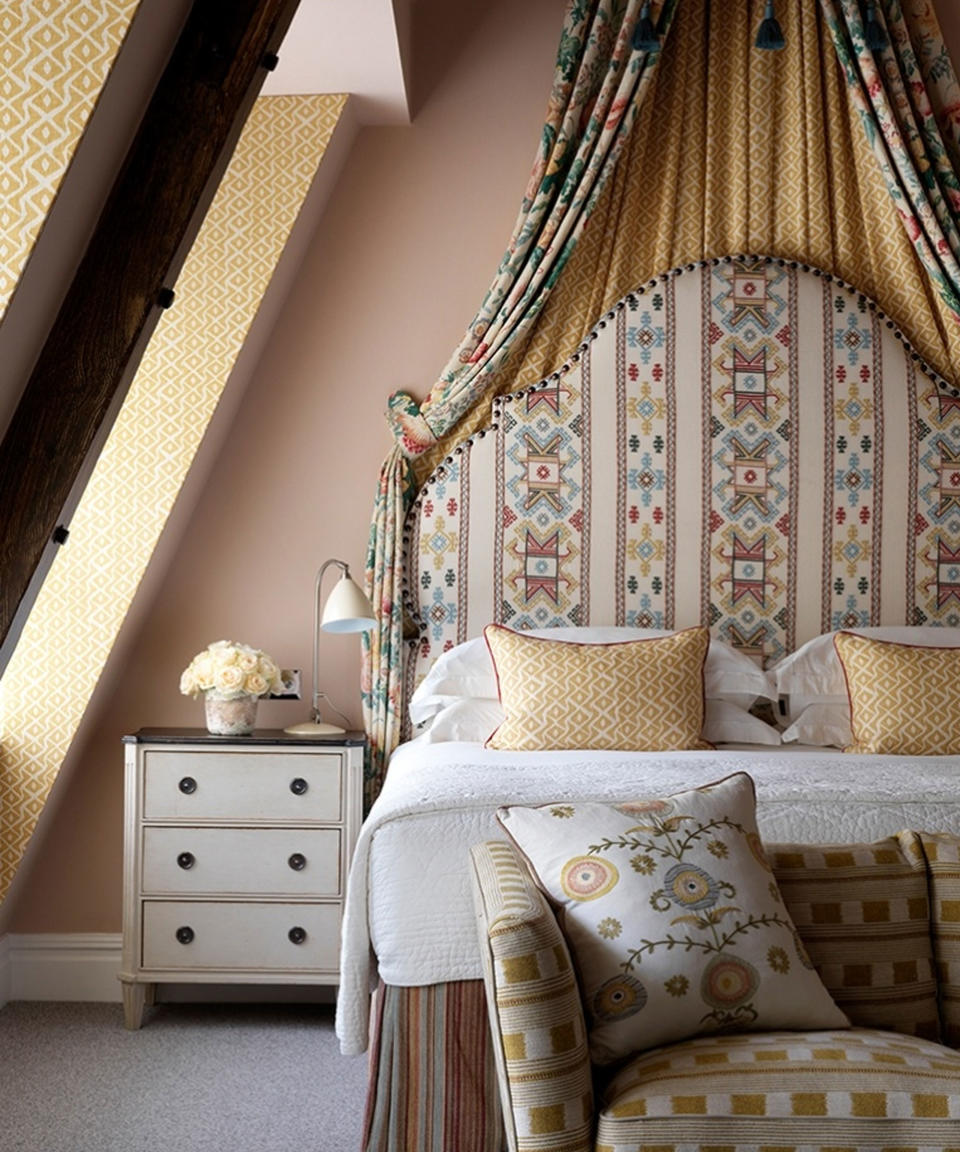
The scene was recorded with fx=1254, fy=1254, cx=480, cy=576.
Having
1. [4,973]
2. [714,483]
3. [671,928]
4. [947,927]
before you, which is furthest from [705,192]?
[4,973]

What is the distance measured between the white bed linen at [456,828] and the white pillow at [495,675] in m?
0.81

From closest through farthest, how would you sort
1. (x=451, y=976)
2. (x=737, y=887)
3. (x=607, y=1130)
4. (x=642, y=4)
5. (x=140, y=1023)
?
(x=607, y=1130) < (x=737, y=887) < (x=451, y=976) < (x=140, y=1023) < (x=642, y=4)

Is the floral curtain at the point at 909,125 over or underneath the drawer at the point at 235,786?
over

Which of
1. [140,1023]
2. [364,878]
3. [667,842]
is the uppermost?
[667,842]

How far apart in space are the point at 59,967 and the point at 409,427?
1.89 m

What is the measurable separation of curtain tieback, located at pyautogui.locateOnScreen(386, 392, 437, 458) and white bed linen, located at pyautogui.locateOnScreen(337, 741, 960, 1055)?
137cm

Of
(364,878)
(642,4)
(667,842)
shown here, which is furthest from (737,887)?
(642,4)

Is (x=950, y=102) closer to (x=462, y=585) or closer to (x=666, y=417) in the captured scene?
(x=666, y=417)

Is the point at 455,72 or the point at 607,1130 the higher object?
the point at 455,72

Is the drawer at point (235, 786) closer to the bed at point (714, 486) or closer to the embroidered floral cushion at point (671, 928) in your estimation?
the bed at point (714, 486)

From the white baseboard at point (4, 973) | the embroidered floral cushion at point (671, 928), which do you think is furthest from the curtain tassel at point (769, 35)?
the white baseboard at point (4, 973)

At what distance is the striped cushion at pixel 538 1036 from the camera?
1614 mm

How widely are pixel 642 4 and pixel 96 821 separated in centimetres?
293

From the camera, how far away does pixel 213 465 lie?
12.6 ft
